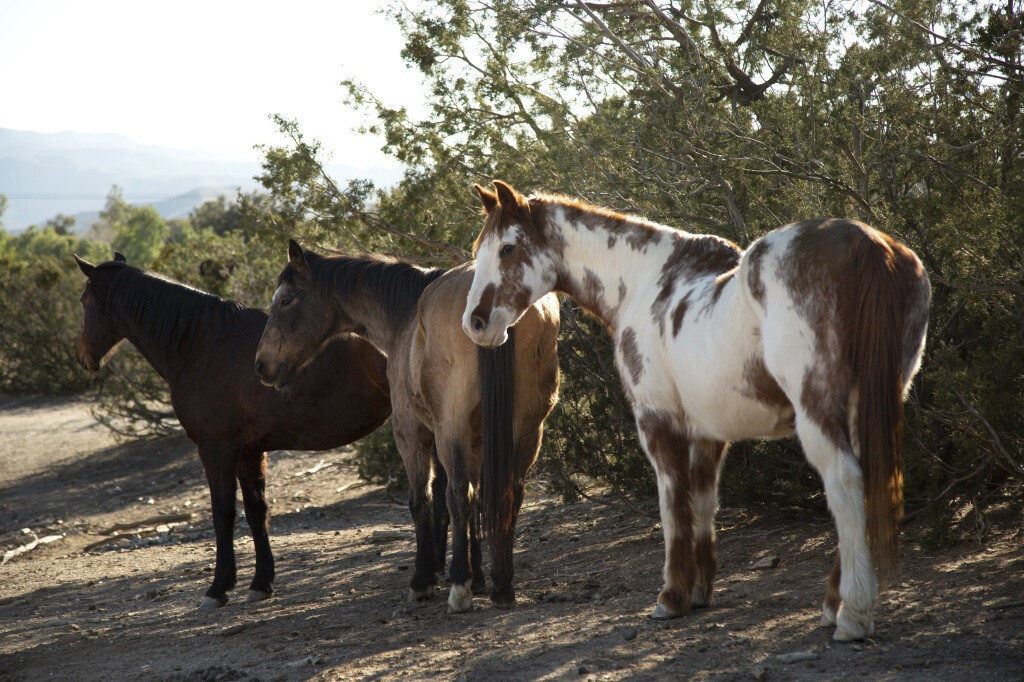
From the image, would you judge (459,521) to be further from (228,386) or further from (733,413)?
(228,386)

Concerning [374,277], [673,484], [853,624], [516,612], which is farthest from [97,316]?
[853,624]

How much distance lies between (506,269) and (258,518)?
2.73 m

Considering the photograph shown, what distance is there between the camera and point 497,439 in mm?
4570

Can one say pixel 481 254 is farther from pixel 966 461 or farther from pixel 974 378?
pixel 966 461

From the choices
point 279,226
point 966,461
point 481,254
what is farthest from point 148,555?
point 966,461

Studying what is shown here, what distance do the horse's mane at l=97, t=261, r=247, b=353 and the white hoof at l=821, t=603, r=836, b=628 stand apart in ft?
13.4

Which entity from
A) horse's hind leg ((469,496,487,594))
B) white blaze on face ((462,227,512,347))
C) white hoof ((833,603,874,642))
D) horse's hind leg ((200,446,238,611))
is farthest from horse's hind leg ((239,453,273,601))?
white hoof ((833,603,874,642))

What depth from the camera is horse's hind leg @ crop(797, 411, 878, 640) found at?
10.3 feet

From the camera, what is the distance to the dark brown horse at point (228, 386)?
5738 mm

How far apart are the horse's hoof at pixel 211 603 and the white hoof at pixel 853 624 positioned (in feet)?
12.3

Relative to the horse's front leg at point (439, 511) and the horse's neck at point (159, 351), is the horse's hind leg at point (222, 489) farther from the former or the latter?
the horse's front leg at point (439, 511)

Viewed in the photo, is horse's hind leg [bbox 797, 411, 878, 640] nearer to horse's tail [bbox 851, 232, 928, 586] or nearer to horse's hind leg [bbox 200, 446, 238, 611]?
horse's tail [bbox 851, 232, 928, 586]

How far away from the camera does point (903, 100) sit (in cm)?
489

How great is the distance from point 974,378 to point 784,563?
1.44 metres
